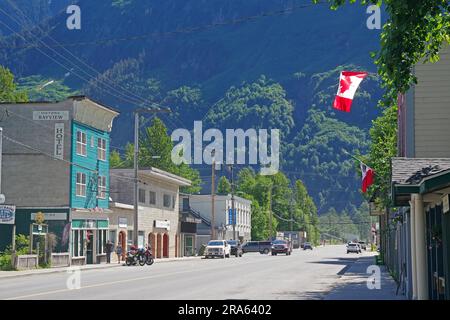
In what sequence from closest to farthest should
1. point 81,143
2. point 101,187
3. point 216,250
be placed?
point 81,143
point 101,187
point 216,250

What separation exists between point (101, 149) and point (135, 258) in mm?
10844

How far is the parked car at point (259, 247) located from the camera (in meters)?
97.9

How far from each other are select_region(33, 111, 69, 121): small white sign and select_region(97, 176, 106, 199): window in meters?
6.91

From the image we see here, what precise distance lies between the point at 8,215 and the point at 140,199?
27.5m

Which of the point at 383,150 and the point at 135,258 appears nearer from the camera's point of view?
the point at 383,150

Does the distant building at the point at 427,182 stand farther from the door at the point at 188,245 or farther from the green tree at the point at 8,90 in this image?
the green tree at the point at 8,90

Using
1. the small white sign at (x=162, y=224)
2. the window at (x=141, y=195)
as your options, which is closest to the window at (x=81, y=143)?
the window at (x=141, y=195)

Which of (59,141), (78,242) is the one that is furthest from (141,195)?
(59,141)

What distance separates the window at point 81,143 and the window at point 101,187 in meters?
3.52

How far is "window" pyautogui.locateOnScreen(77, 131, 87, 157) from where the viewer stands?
54719 mm

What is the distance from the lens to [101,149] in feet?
195

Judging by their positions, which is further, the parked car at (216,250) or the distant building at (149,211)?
the parked car at (216,250)

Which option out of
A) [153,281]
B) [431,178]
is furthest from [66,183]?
[431,178]

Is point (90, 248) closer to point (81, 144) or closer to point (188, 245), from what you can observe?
point (81, 144)
